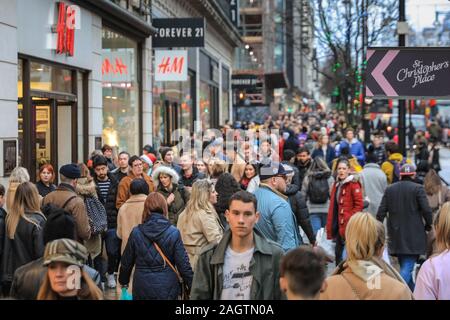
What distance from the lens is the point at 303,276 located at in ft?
13.2

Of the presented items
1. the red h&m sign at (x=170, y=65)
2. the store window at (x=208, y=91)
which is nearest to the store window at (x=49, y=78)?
the red h&m sign at (x=170, y=65)

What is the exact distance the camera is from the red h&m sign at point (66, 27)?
1543 centimetres

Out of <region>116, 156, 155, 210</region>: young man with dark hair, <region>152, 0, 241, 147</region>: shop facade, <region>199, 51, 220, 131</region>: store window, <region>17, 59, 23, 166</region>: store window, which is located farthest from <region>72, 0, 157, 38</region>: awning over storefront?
<region>199, 51, 220, 131</region>: store window

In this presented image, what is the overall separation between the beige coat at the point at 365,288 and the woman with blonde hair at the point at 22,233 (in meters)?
3.64

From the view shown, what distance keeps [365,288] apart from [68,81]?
13240 mm

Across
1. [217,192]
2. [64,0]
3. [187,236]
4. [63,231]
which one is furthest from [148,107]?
[63,231]

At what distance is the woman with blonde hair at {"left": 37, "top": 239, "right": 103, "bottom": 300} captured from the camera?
14.7 ft

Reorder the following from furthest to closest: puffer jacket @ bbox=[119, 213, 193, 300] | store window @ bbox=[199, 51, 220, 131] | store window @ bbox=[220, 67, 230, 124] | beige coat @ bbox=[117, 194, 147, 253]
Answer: store window @ bbox=[220, 67, 230, 124]
store window @ bbox=[199, 51, 220, 131]
beige coat @ bbox=[117, 194, 147, 253]
puffer jacket @ bbox=[119, 213, 193, 300]

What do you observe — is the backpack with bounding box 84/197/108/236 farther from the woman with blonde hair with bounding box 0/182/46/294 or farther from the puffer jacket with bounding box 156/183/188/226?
the woman with blonde hair with bounding box 0/182/46/294

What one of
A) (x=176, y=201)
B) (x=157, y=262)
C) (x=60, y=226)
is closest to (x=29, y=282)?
(x=60, y=226)

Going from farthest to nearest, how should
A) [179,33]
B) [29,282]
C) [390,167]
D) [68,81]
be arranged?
[179,33] < [68,81] < [390,167] < [29,282]

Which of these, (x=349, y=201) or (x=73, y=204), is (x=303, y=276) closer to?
(x=73, y=204)

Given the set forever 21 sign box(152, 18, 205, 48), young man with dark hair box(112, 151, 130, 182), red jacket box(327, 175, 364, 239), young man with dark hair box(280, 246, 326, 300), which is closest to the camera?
young man with dark hair box(280, 246, 326, 300)

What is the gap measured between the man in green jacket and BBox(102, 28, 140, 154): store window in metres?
14.8
